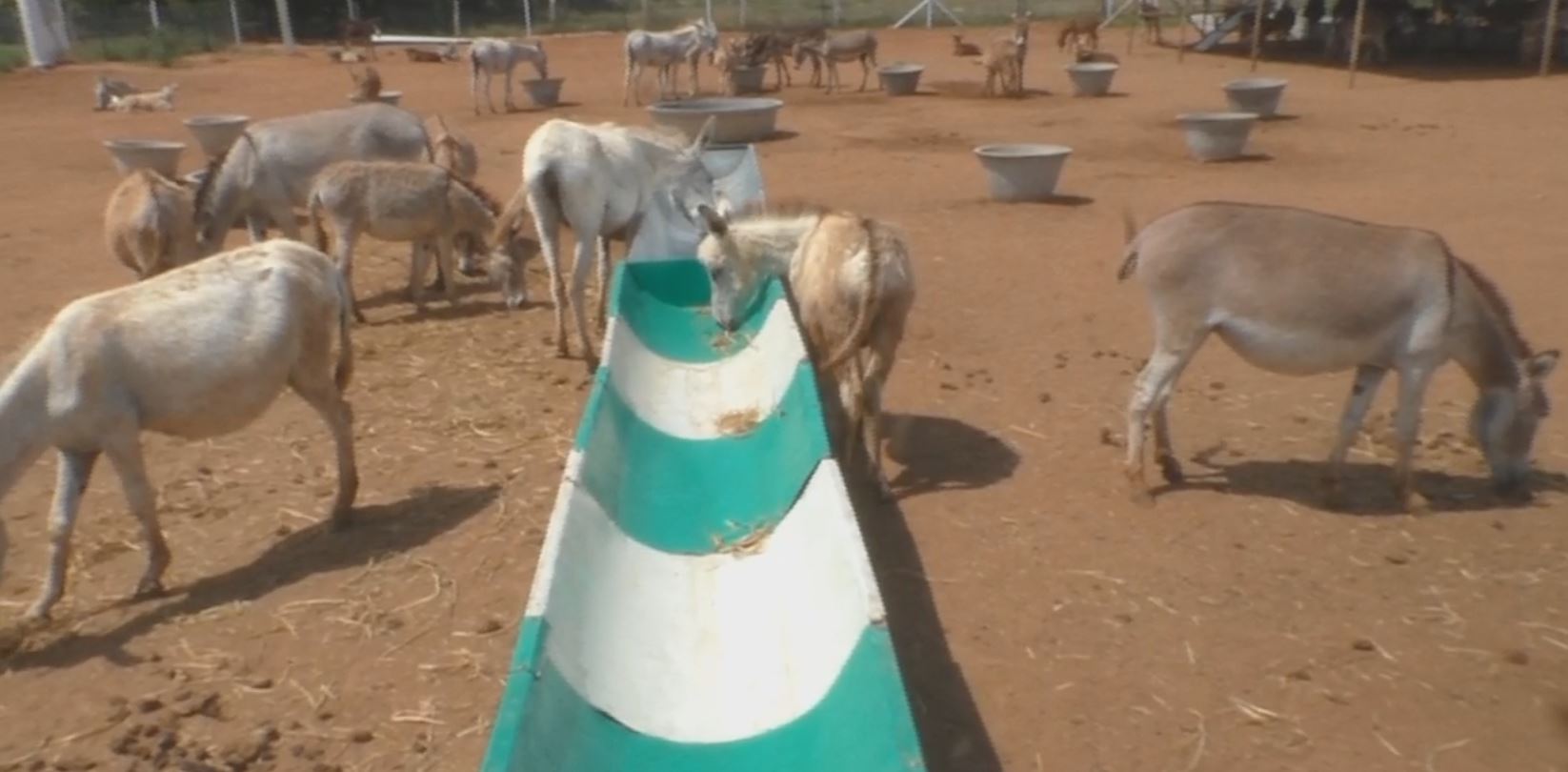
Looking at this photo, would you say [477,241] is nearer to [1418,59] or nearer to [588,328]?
[588,328]

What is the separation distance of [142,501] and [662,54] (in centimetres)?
1775

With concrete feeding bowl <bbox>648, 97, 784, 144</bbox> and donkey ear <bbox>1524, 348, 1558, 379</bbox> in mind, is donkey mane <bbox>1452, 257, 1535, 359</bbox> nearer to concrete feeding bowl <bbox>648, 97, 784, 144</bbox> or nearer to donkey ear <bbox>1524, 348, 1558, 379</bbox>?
donkey ear <bbox>1524, 348, 1558, 379</bbox>

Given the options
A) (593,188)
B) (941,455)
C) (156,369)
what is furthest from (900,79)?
(156,369)

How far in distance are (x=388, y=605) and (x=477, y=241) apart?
17.9 feet

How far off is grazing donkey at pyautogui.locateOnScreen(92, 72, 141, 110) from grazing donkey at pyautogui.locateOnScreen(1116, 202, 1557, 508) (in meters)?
22.0

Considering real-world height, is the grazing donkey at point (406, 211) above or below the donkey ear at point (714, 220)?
below

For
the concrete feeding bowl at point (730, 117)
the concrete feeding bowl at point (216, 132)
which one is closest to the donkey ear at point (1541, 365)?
the concrete feeding bowl at point (730, 117)

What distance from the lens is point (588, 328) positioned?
28.1 ft

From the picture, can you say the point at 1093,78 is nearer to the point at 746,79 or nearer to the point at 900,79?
the point at 900,79

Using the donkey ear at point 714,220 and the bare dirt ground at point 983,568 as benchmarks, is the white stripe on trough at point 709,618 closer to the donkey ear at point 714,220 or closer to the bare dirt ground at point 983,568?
the bare dirt ground at point 983,568

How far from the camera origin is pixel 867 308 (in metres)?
5.60

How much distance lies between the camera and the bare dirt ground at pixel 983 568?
4078mm

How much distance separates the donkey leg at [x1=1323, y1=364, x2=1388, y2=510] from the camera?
5543 mm

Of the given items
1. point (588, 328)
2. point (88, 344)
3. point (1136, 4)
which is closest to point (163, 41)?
point (1136, 4)
